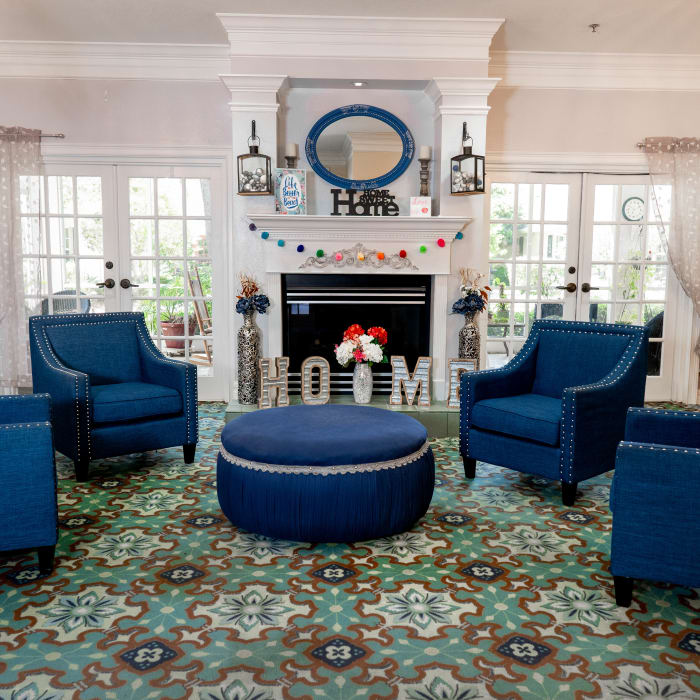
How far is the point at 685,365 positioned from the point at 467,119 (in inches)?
114

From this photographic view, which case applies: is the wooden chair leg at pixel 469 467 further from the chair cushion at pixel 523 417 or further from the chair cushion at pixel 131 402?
the chair cushion at pixel 131 402

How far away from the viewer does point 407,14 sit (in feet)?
15.6

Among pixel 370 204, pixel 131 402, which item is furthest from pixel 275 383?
pixel 370 204

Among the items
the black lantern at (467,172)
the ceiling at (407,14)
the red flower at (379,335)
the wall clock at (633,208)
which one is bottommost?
the red flower at (379,335)

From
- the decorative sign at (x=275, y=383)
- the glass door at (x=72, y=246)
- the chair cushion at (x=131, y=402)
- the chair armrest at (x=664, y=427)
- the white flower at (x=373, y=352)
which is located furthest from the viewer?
the glass door at (x=72, y=246)

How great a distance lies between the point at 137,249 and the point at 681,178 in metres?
4.62

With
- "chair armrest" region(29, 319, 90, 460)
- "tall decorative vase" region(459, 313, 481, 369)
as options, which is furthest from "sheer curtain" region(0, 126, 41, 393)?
"tall decorative vase" region(459, 313, 481, 369)

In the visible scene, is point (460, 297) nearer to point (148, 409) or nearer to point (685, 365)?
A: point (685, 365)

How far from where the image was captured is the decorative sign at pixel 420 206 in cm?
509

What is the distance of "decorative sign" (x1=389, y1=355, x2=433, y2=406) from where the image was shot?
4.87 meters

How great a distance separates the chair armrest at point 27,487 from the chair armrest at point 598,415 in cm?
237

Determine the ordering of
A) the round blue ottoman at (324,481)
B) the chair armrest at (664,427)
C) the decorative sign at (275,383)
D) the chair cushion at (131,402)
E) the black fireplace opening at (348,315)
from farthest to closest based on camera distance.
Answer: the black fireplace opening at (348,315) → the decorative sign at (275,383) → the chair cushion at (131,402) → the round blue ottoman at (324,481) → the chair armrest at (664,427)

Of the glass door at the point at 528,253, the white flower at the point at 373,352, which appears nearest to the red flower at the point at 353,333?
the white flower at the point at 373,352

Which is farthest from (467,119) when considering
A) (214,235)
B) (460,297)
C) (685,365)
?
(685,365)
